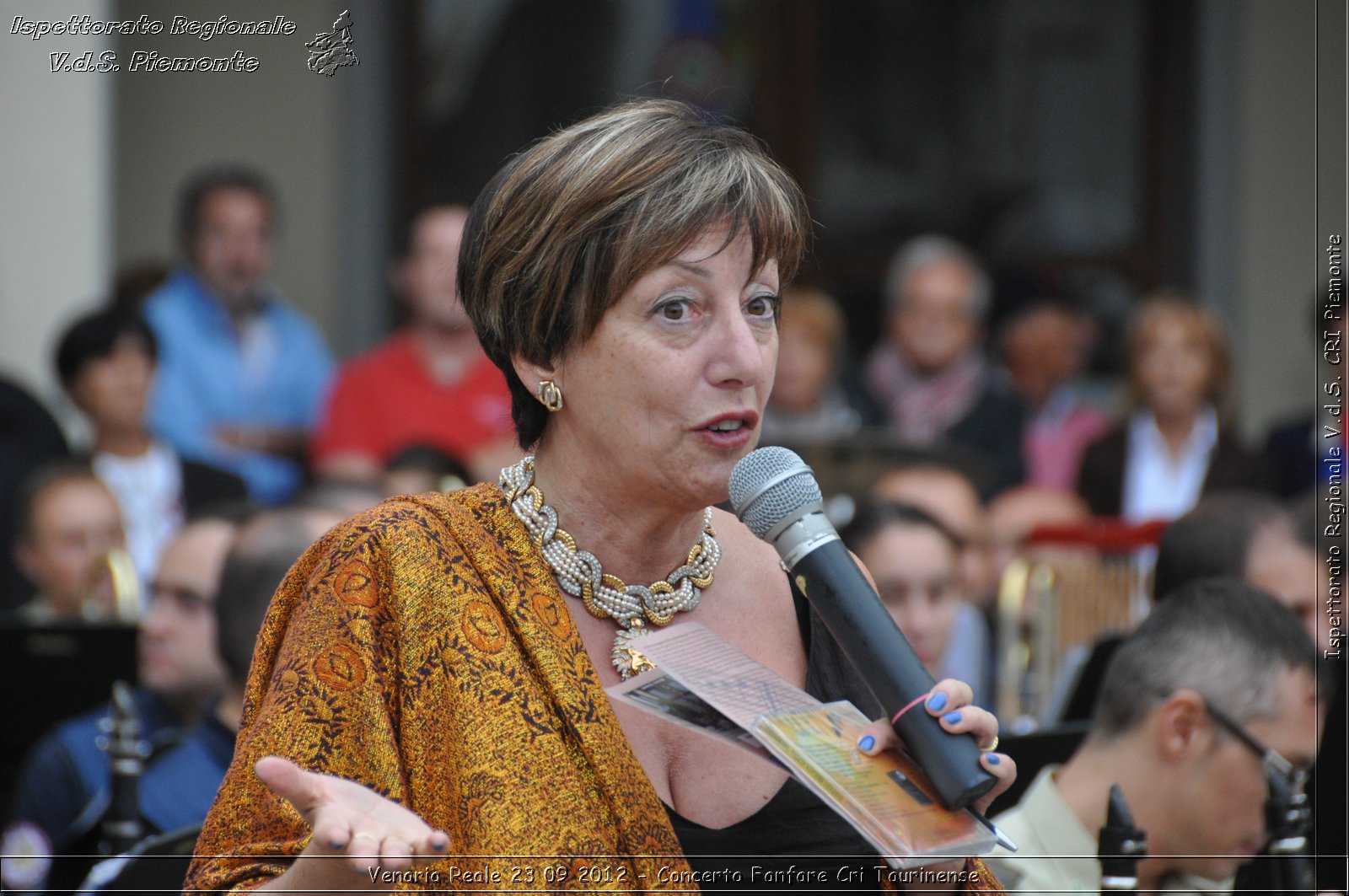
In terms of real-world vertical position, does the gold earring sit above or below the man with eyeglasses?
above

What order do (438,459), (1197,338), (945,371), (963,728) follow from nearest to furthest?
(963,728) → (438,459) → (1197,338) → (945,371)

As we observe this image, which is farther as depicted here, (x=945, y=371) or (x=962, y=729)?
(x=945, y=371)

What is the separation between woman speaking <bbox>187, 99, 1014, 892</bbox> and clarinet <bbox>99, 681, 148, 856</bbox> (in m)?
1.38

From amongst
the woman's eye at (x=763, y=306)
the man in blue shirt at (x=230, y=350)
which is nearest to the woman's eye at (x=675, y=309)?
the woman's eye at (x=763, y=306)

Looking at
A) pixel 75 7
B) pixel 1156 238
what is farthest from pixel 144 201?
pixel 1156 238

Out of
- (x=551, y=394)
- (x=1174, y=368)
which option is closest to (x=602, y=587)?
(x=551, y=394)

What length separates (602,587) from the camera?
2.34 metres

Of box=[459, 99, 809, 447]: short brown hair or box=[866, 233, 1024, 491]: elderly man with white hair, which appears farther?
box=[866, 233, 1024, 491]: elderly man with white hair

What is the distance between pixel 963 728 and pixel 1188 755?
4.86 ft

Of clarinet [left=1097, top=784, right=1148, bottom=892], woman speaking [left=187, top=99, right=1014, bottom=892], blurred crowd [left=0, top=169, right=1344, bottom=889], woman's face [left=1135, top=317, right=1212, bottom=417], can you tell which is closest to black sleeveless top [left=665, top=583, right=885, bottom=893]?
woman speaking [left=187, top=99, right=1014, bottom=892]

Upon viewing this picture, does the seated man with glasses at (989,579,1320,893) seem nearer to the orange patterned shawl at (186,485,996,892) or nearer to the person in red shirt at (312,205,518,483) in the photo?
the orange patterned shawl at (186,485,996,892)

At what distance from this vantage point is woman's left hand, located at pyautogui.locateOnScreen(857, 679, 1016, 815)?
6.19 feet

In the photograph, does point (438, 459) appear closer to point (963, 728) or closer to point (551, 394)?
point (551, 394)

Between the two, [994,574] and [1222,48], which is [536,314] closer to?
[994,574]
